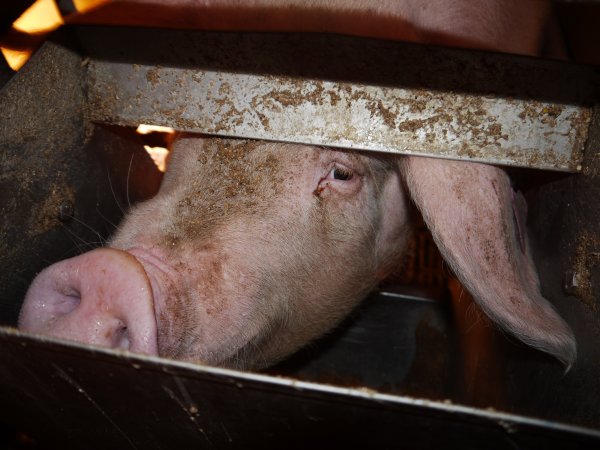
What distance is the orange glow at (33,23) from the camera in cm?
174

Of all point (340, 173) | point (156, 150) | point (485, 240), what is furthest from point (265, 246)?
point (156, 150)

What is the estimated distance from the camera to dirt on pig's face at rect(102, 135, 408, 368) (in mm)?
1680

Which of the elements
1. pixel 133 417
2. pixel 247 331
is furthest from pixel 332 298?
pixel 133 417

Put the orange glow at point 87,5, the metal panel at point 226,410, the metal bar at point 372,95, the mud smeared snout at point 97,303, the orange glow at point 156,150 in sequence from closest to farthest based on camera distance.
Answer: the metal panel at point 226,410
the mud smeared snout at point 97,303
the metal bar at point 372,95
the orange glow at point 87,5
the orange glow at point 156,150

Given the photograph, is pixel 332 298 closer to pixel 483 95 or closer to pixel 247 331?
pixel 247 331

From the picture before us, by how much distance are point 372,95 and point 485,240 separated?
26.4 inches

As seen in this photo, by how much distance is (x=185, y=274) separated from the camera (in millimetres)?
1659

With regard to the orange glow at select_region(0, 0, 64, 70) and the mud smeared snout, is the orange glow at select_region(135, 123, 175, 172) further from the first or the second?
the mud smeared snout

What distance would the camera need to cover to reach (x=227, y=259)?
1.75 m

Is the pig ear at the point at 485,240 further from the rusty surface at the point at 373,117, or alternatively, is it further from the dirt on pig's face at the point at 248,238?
the dirt on pig's face at the point at 248,238

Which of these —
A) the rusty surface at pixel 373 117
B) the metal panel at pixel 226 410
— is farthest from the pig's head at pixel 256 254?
the metal panel at pixel 226 410

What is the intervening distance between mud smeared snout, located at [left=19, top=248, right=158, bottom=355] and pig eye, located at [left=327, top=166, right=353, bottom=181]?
0.82 m

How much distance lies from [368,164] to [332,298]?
2.05ft

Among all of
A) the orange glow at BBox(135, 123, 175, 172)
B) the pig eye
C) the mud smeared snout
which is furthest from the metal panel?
the orange glow at BBox(135, 123, 175, 172)
